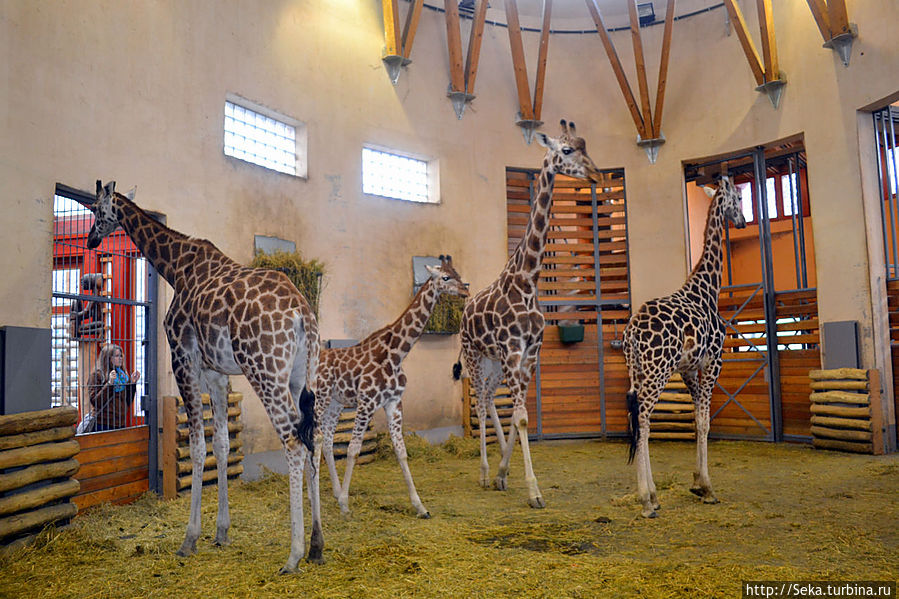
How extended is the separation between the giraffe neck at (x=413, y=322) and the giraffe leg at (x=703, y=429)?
9.09ft

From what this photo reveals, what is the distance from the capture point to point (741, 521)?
217 inches

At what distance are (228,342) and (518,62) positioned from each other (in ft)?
26.6

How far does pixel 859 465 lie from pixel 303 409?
7.24m

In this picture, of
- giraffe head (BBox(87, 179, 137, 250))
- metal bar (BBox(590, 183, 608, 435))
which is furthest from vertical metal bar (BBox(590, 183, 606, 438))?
giraffe head (BBox(87, 179, 137, 250))

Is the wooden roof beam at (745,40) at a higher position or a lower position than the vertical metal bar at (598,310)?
higher

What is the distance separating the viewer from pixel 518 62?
1091 cm

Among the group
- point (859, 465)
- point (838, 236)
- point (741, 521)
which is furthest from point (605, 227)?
point (741, 521)

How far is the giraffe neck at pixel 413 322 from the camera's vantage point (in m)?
6.55

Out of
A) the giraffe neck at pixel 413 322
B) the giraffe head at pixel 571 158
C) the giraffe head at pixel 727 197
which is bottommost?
the giraffe neck at pixel 413 322

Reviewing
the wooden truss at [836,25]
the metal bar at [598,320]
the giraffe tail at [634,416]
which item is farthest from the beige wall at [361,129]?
the giraffe tail at [634,416]

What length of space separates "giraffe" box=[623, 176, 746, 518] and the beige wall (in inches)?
165

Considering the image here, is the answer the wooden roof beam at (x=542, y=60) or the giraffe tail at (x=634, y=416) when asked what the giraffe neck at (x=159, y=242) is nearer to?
the giraffe tail at (x=634, y=416)

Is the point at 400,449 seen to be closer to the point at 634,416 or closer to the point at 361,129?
the point at 634,416

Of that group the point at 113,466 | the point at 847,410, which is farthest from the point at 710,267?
the point at 113,466
